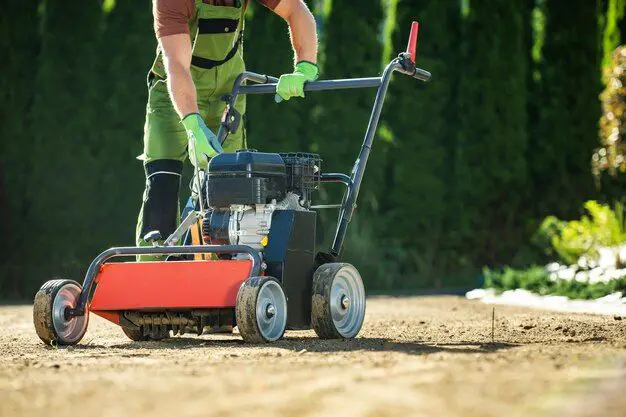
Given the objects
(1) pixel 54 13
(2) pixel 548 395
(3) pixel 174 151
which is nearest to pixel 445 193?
(1) pixel 54 13

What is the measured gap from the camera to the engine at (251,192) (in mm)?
5023

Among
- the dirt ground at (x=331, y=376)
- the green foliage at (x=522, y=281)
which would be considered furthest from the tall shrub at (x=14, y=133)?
the dirt ground at (x=331, y=376)

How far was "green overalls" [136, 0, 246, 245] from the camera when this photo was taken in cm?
582

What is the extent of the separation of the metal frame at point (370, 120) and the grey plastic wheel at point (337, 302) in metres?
0.21

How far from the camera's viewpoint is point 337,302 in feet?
17.1

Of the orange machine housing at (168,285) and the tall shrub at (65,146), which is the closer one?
the orange machine housing at (168,285)

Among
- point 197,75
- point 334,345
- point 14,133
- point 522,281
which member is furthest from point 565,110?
point 334,345

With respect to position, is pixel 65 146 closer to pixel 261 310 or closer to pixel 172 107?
pixel 172 107

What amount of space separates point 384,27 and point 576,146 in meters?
2.36

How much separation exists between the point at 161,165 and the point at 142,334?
3.07 ft

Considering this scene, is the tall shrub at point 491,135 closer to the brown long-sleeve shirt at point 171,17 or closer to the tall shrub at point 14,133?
the tall shrub at point 14,133

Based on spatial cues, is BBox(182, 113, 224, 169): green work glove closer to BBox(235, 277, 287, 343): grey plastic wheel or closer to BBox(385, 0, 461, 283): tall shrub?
BBox(235, 277, 287, 343): grey plastic wheel

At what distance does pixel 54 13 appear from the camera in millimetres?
10617

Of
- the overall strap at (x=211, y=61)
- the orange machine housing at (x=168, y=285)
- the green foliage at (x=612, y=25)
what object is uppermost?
the green foliage at (x=612, y=25)
